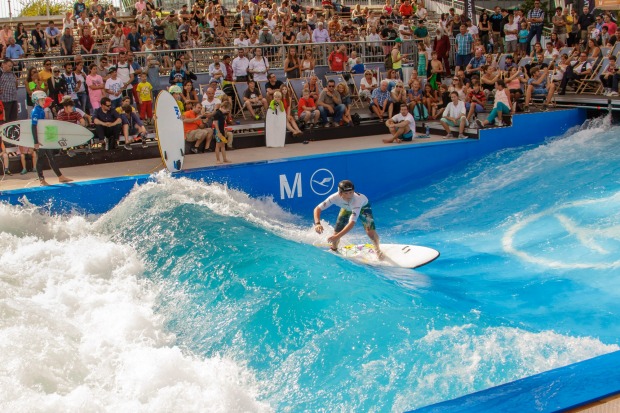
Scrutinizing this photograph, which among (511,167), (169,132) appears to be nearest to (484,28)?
(511,167)

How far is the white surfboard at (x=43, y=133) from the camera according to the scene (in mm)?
12711

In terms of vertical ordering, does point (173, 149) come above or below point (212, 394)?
above

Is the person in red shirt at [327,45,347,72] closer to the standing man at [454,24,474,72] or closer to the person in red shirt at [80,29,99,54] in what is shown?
the standing man at [454,24,474,72]

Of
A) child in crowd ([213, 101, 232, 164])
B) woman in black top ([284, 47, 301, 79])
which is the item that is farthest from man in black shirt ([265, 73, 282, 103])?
child in crowd ([213, 101, 232, 164])

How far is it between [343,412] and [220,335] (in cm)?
202

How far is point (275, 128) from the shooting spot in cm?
1564

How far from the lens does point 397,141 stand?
52.6 feet

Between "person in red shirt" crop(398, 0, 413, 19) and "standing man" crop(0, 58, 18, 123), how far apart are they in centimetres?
1256

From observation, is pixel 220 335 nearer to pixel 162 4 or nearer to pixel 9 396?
pixel 9 396

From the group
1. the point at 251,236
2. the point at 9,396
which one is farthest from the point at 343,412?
the point at 251,236

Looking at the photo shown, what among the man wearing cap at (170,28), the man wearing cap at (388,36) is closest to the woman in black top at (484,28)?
the man wearing cap at (388,36)

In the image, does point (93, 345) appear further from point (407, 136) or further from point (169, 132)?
point (407, 136)

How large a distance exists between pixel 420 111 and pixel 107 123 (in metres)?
7.73

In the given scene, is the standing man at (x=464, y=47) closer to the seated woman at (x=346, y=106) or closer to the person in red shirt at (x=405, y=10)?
the person in red shirt at (x=405, y=10)
